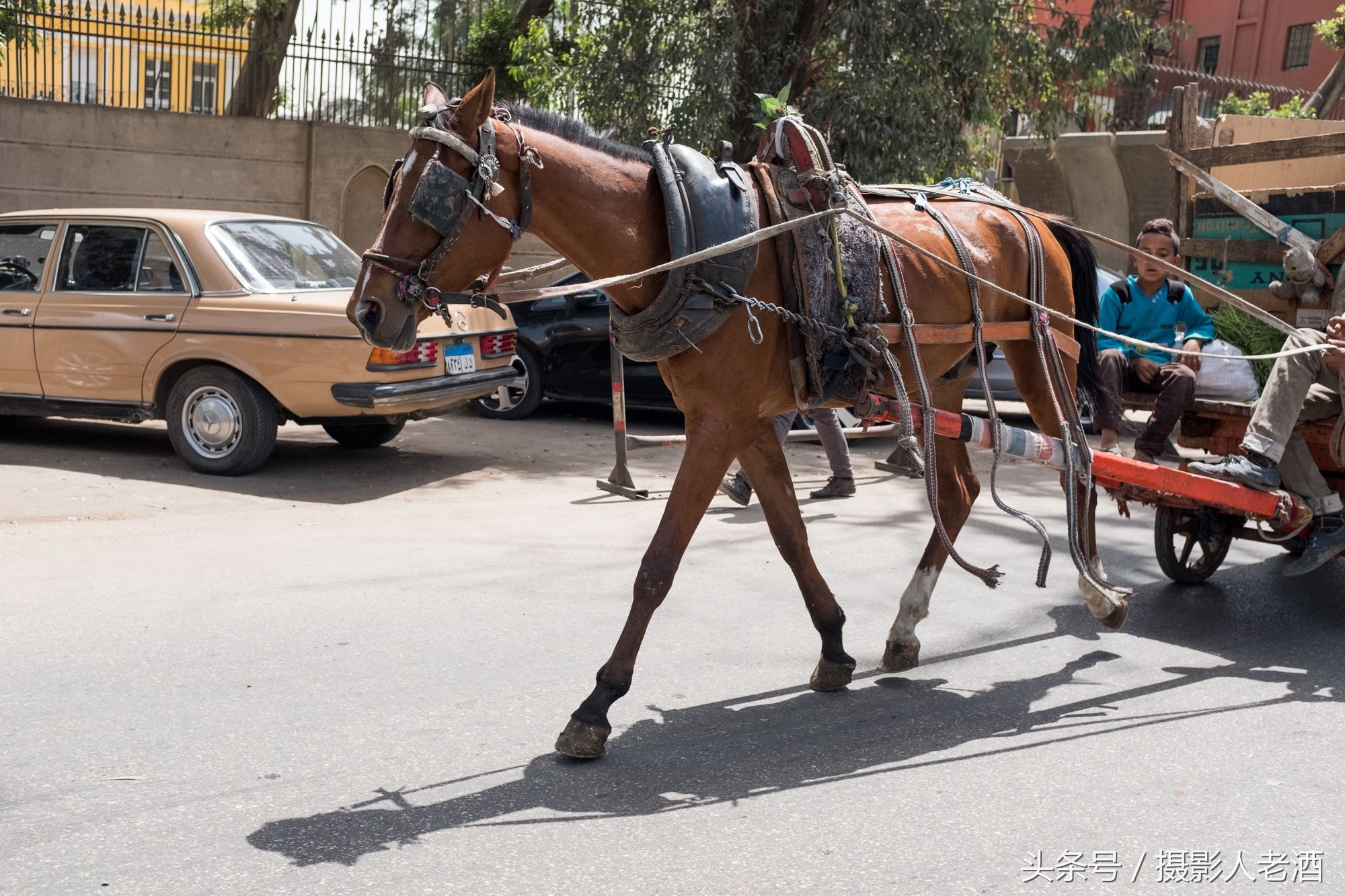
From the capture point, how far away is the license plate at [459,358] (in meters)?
8.83

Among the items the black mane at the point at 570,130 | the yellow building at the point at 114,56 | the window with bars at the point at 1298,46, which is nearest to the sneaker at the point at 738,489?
the black mane at the point at 570,130

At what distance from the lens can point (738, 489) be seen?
7902 mm

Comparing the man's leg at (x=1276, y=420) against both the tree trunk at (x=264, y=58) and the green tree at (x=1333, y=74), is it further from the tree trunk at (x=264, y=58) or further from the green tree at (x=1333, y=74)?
the green tree at (x=1333, y=74)

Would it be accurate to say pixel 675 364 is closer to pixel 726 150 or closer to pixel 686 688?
pixel 726 150

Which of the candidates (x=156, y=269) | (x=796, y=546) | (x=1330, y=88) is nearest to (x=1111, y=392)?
(x=796, y=546)

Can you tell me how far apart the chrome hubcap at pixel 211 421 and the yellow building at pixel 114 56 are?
282 inches

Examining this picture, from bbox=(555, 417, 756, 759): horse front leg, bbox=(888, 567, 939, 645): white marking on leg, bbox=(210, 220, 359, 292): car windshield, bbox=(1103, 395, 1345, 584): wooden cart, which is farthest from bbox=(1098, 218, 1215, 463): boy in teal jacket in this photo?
bbox=(210, 220, 359, 292): car windshield

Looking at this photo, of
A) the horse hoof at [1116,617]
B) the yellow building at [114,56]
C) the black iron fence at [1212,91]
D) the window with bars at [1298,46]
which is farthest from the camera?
the window with bars at [1298,46]

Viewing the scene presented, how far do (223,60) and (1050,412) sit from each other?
12.1m

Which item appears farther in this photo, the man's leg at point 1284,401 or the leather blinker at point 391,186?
the man's leg at point 1284,401

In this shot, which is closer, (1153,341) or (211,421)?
(1153,341)

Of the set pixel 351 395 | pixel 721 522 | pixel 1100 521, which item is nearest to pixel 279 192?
pixel 351 395

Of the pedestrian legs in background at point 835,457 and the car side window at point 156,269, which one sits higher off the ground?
the car side window at point 156,269

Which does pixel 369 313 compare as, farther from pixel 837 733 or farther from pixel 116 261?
pixel 116 261
